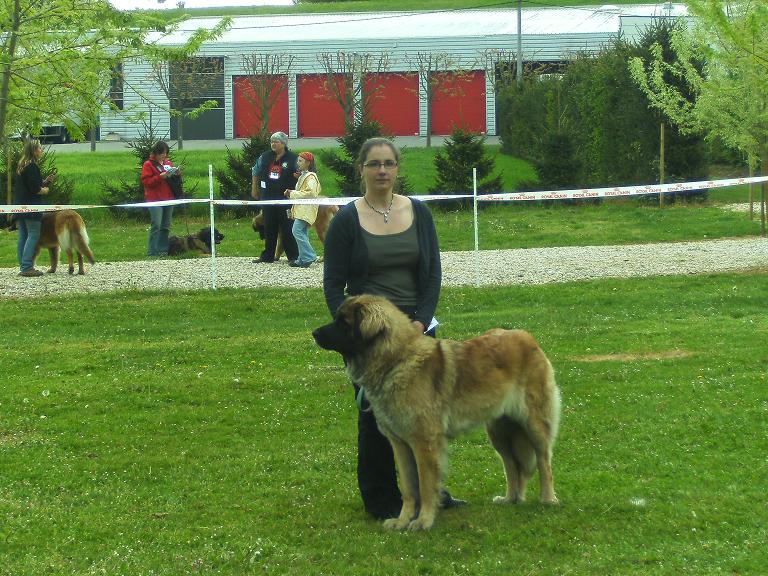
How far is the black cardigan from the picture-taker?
6.14 meters

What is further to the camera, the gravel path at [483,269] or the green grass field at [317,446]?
the gravel path at [483,269]

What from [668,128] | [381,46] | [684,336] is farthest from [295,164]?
[381,46]

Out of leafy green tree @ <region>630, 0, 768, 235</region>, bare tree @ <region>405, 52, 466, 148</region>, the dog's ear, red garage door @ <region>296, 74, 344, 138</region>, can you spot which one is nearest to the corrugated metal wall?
red garage door @ <region>296, 74, 344, 138</region>

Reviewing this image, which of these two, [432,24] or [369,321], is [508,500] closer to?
[369,321]

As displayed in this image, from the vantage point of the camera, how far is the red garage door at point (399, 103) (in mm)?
56688

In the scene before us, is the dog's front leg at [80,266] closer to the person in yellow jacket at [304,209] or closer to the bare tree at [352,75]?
the person in yellow jacket at [304,209]

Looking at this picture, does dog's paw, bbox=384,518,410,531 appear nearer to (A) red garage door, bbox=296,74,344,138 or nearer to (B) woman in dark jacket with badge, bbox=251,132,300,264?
(B) woman in dark jacket with badge, bbox=251,132,300,264

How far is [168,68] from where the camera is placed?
49625mm

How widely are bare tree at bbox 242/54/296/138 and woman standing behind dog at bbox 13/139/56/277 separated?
31.5m

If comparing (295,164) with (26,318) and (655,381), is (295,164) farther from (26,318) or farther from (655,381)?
(655,381)

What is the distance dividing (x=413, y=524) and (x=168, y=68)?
45954mm

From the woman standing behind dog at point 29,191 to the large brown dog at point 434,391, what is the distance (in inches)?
507

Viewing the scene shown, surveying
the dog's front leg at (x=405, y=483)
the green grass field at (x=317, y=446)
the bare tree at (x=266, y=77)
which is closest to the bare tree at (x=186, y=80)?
the bare tree at (x=266, y=77)

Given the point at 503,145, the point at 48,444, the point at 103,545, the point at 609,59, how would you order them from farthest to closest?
the point at 503,145 → the point at 609,59 → the point at 48,444 → the point at 103,545
